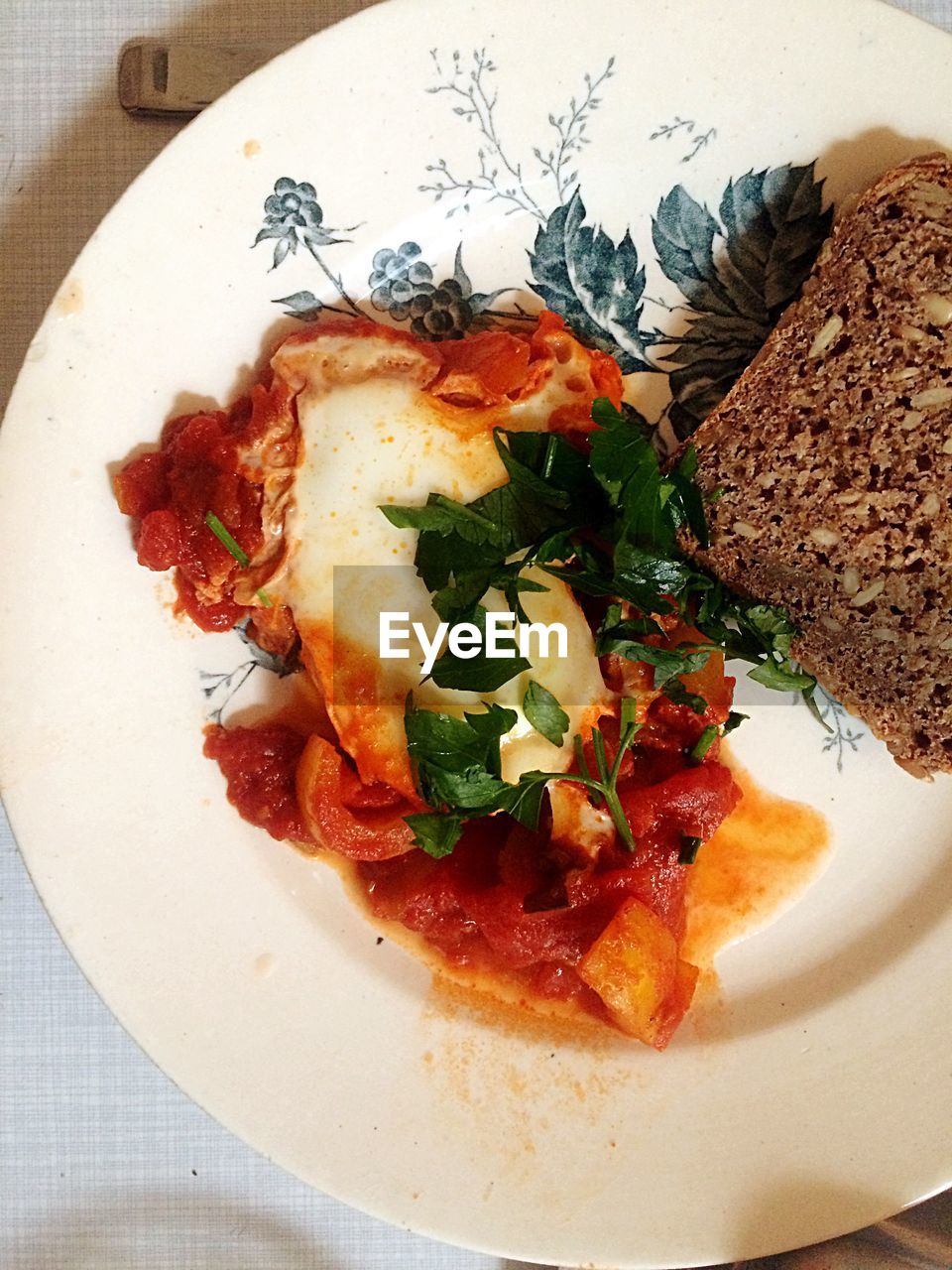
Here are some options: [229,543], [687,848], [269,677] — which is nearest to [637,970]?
[687,848]

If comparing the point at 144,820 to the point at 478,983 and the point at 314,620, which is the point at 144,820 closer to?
the point at 314,620

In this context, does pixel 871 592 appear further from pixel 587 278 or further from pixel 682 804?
pixel 587 278

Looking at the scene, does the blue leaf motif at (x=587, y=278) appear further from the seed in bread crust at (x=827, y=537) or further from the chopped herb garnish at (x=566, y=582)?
the seed in bread crust at (x=827, y=537)

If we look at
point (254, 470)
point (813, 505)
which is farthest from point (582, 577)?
point (254, 470)

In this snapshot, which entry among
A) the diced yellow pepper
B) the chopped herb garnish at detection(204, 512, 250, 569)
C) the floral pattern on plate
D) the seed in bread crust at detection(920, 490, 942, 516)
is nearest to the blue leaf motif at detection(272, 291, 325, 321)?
the floral pattern on plate

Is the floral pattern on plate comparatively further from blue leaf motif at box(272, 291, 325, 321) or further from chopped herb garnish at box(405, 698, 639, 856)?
chopped herb garnish at box(405, 698, 639, 856)
